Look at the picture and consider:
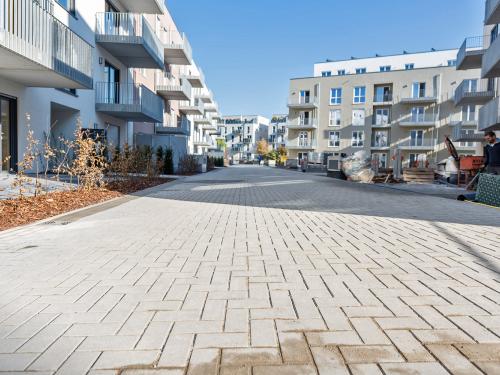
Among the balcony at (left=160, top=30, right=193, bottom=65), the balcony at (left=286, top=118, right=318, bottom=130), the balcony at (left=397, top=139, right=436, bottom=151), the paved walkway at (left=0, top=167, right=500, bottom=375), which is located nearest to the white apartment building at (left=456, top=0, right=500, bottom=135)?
the paved walkway at (left=0, top=167, right=500, bottom=375)

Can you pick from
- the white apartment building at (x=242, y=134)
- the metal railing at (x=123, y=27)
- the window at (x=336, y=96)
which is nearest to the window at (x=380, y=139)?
the window at (x=336, y=96)

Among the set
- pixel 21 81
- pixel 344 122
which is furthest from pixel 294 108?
pixel 21 81

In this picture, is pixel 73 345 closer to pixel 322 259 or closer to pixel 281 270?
pixel 281 270

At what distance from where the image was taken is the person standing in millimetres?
11010

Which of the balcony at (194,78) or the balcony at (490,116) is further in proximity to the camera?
the balcony at (194,78)

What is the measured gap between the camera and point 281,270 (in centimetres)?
390

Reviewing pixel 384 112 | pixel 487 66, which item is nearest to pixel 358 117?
pixel 384 112

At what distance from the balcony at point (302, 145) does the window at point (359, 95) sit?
7.94 meters

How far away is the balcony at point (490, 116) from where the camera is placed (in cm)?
1778

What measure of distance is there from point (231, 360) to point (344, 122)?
52.7 m

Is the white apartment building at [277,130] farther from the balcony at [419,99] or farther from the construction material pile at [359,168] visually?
the construction material pile at [359,168]

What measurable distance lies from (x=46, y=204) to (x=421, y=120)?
1907 inches

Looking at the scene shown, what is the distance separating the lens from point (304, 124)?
54.1m

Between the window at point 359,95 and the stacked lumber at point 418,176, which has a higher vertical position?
the window at point 359,95
